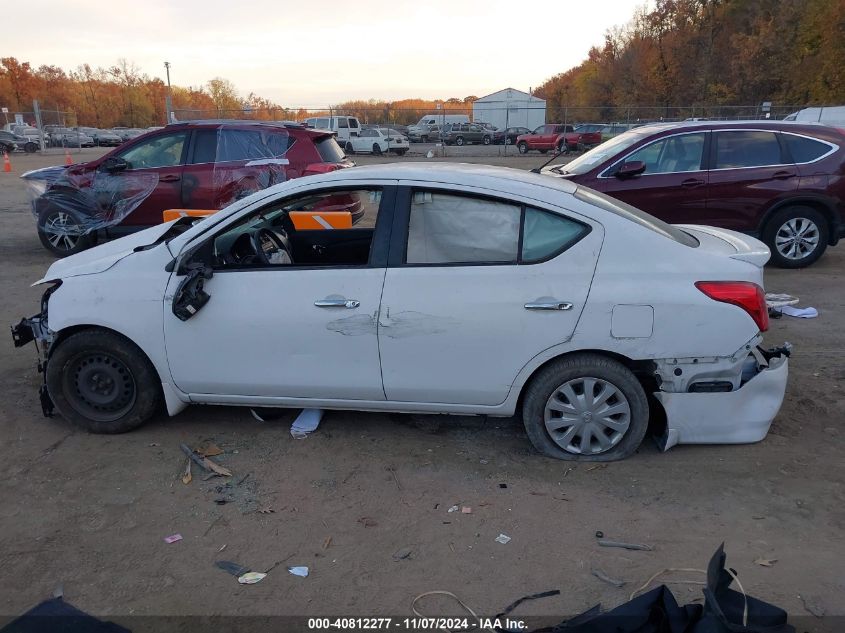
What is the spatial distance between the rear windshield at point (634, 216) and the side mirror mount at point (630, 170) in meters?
4.34

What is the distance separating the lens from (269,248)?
476 centimetres

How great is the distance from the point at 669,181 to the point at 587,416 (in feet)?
18.6

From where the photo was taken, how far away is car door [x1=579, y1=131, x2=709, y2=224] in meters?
8.53

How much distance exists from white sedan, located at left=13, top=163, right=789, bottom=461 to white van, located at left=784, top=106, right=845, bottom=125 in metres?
22.2

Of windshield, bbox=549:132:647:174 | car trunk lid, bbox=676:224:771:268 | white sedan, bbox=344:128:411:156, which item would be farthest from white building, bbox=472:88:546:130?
car trunk lid, bbox=676:224:771:268

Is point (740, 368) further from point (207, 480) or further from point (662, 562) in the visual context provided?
point (207, 480)

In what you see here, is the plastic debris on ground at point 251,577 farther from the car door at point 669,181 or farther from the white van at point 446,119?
the white van at point 446,119

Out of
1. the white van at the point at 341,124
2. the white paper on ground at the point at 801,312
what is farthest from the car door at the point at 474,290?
the white van at the point at 341,124

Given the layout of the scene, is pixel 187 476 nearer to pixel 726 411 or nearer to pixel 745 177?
pixel 726 411

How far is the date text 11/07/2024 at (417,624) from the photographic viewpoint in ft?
8.92

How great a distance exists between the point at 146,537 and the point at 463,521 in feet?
5.24

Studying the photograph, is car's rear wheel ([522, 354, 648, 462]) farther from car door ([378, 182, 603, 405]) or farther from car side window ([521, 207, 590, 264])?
car side window ([521, 207, 590, 264])

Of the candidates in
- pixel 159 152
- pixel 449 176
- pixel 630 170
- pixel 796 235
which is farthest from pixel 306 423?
pixel 796 235

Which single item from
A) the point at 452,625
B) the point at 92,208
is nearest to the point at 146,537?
the point at 452,625
